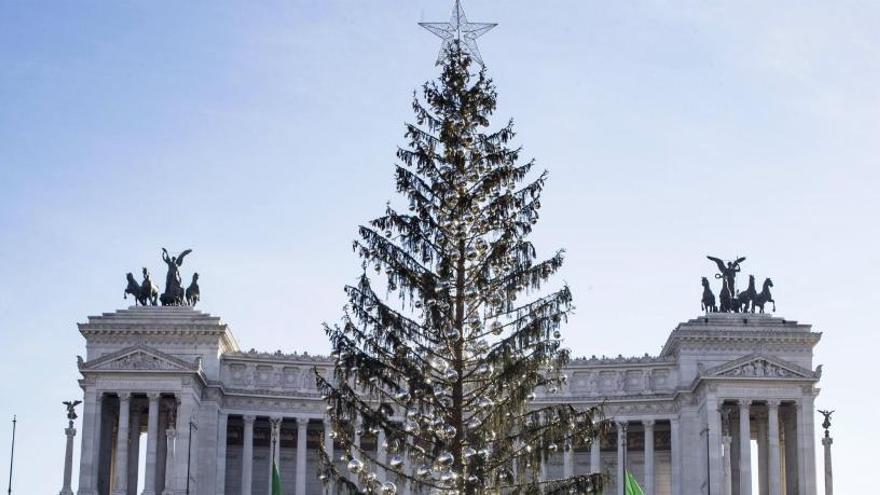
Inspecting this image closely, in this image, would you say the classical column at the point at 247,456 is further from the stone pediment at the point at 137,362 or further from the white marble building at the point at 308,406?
the stone pediment at the point at 137,362

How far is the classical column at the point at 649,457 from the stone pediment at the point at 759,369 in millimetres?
8916

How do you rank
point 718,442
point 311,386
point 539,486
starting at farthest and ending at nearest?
point 311,386, point 718,442, point 539,486

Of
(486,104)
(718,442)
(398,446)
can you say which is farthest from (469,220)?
(718,442)

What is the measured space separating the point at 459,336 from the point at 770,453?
76993 millimetres

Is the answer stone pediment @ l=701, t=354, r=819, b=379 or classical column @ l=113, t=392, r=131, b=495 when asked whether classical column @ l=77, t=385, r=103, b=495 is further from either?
stone pediment @ l=701, t=354, r=819, b=379

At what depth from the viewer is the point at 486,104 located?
5981cm

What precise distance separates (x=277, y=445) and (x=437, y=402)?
252ft

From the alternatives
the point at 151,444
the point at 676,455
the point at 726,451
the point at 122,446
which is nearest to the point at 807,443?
the point at 726,451

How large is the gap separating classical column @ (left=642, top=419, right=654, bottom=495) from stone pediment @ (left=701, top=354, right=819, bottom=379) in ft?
29.3

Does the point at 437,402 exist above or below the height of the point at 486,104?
below

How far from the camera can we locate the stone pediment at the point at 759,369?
12912 cm

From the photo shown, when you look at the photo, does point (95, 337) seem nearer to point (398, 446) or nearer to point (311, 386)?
point (311, 386)

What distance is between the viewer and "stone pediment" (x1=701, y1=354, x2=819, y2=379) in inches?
5084

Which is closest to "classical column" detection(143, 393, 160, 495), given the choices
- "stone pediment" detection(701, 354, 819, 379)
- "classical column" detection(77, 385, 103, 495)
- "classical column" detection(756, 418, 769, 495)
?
"classical column" detection(77, 385, 103, 495)
